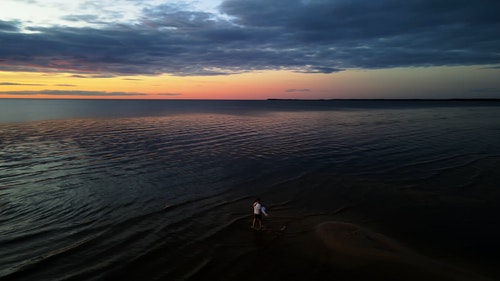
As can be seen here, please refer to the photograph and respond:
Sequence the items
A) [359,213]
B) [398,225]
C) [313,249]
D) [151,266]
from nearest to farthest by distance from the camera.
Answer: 1. [151,266]
2. [313,249]
3. [398,225]
4. [359,213]

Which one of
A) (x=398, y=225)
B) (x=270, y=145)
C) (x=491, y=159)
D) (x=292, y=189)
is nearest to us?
(x=398, y=225)

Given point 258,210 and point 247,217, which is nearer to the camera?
point 258,210

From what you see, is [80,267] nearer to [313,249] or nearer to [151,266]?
[151,266]

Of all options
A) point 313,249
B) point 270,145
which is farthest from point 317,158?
point 313,249

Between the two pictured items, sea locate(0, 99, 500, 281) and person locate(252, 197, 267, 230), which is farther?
person locate(252, 197, 267, 230)

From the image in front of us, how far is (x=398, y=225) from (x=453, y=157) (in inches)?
876

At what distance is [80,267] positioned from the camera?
12812 millimetres

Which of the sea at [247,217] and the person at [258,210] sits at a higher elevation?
the person at [258,210]

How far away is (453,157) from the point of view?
112ft

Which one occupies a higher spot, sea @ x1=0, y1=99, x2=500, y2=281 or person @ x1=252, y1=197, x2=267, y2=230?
person @ x1=252, y1=197, x2=267, y2=230

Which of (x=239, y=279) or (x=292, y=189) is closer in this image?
(x=239, y=279)

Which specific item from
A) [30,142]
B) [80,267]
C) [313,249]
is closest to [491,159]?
[313,249]

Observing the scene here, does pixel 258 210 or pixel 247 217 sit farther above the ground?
pixel 258 210

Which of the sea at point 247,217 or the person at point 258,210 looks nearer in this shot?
→ the sea at point 247,217
